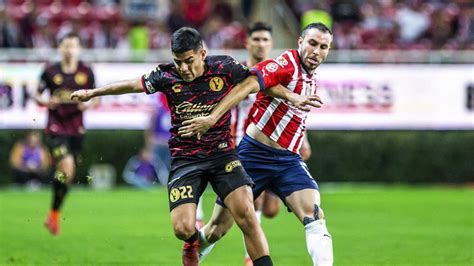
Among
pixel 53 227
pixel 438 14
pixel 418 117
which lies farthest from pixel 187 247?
pixel 438 14

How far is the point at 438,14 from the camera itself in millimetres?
26812

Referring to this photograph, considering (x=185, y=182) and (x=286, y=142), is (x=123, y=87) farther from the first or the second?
(x=286, y=142)

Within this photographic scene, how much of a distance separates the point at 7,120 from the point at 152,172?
3.55 meters

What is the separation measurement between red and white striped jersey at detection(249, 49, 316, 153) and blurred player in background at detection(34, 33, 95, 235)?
16.6 feet

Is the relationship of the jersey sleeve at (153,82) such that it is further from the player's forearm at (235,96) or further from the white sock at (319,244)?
the white sock at (319,244)

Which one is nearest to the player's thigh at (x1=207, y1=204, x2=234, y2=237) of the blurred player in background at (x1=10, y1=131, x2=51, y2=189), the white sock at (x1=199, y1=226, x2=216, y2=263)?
the white sock at (x1=199, y1=226, x2=216, y2=263)

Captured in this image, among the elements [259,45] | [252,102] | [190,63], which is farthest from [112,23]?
[190,63]

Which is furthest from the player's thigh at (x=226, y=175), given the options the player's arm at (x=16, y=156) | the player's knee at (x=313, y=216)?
the player's arm at (x=16, y=156)

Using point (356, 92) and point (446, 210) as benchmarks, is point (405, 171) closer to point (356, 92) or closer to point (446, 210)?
point (356, 92)

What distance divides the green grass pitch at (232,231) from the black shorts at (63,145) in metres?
1.09

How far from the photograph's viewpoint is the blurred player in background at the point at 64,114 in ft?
46.1

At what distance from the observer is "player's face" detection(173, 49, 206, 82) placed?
839cm

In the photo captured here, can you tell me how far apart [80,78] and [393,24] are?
13166mm

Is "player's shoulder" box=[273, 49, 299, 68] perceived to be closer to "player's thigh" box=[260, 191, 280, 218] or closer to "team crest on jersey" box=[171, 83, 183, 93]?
"team crest on jersey" box=[171, 83, 183, 93]
